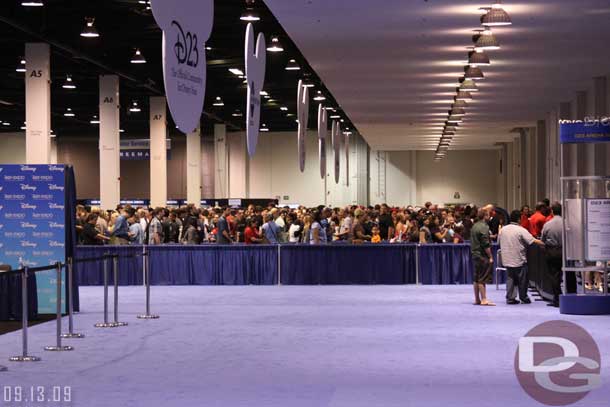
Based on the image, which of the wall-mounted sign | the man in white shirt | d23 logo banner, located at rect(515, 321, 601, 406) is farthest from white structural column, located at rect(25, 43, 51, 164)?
the wall-mounted sign

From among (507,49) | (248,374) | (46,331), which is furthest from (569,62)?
(248,374)

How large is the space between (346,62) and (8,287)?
9.57 m

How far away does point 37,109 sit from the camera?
81.1ft

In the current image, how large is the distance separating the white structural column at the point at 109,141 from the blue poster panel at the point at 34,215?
14.9 meters

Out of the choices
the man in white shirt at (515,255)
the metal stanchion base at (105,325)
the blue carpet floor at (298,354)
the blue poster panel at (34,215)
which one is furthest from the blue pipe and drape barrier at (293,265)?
the metal stanchion base at (105,325)

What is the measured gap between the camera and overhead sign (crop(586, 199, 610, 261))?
16062mm

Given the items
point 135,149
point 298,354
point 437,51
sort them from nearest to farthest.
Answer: point 298,354 → point 437,51 → point 135,149

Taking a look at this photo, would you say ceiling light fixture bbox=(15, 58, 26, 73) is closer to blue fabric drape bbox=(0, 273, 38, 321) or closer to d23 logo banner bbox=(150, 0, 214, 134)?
blue fabric drape bbox=(0, 273, 38, 321)

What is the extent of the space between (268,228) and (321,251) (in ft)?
7.92

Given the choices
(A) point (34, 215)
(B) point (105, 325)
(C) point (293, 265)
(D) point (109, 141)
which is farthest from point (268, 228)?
(B) point (105, 325)

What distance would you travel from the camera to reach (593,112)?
2545 centimetres

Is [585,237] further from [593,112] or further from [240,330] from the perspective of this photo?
[593,112]

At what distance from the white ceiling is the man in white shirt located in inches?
129

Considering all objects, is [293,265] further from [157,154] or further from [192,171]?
[192,171]
